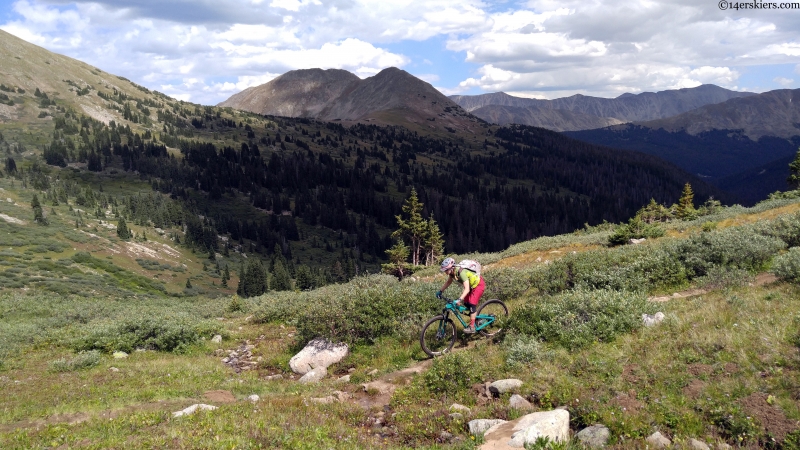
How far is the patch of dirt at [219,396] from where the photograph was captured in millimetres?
11469

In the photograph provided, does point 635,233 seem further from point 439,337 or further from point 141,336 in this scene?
point 141,336

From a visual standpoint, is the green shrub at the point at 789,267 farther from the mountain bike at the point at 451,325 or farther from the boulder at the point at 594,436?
the boulder at the point at 594,436

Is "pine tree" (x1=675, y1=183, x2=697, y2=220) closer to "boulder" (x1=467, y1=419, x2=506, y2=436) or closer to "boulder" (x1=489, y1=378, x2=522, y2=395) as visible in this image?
"boulder" (x1=489, y1=378, x2=522, y2=395)

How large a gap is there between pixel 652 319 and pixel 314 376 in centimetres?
993

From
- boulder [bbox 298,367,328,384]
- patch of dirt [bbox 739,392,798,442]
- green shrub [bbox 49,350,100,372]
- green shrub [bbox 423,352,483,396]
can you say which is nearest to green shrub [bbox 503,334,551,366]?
green shrub [bbox 423,352,483,396]

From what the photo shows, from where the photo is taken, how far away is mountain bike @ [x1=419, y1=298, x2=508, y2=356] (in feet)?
40.0

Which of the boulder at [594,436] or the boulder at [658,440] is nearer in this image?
the boulder at [658,440]

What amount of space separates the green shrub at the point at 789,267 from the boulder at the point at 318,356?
1314cm

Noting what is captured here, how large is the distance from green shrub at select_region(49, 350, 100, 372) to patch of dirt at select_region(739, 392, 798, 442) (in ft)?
64.5

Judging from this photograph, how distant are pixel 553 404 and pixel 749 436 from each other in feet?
10.0

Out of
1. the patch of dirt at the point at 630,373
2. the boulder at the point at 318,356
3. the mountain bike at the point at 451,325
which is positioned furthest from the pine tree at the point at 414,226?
the patch of dirt at the point at 630,373

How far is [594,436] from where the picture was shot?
6.99m

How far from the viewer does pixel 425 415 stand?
879 centimetres

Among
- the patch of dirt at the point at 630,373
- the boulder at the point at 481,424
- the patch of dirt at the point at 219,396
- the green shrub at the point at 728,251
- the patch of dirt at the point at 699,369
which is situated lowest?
the patch of dirt at the point at 219,396
